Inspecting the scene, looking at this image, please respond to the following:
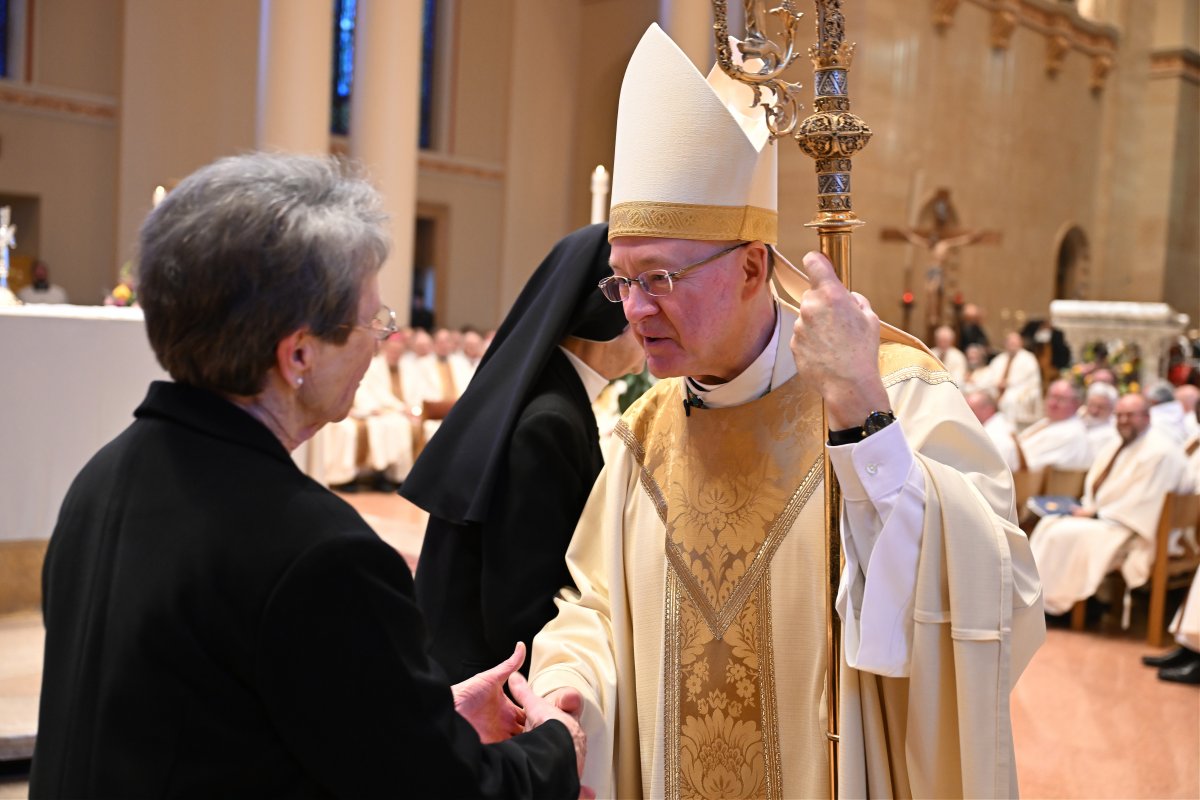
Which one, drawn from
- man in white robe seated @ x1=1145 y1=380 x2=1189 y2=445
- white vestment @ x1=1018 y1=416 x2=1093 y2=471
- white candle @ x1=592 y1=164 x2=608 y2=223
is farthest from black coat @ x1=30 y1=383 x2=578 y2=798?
man in white robe seated @ x1=1145 y1=380 x2=1189 y2=445

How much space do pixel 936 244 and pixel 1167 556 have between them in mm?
11791

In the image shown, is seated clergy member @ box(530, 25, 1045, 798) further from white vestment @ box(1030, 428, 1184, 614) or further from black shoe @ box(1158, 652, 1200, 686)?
white vestment @ box(1030, 428, 1184, 614)

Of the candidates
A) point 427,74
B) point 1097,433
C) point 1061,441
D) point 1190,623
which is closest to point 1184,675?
point 1190,623

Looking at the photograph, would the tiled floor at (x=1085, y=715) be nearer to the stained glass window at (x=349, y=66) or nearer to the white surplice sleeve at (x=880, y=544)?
the white surplice sleeve at (x=880, y=544)

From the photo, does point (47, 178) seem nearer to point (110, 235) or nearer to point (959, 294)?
point (110, 235)

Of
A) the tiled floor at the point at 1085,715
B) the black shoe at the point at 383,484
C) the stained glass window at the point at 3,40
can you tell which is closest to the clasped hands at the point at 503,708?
the tiled floor at the point at 1085,715

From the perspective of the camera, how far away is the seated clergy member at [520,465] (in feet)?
7.84

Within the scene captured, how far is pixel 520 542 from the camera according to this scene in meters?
2.39

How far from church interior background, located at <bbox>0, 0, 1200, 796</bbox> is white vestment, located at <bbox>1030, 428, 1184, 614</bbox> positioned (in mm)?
7772

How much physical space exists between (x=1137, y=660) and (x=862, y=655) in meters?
6.08

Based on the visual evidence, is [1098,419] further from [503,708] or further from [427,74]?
[427,74]

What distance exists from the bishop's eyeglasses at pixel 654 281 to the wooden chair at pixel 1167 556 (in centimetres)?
613

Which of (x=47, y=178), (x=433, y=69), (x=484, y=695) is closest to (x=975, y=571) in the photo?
(x=484, y=695)

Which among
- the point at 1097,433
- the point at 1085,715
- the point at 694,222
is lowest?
the point at 1085,715
